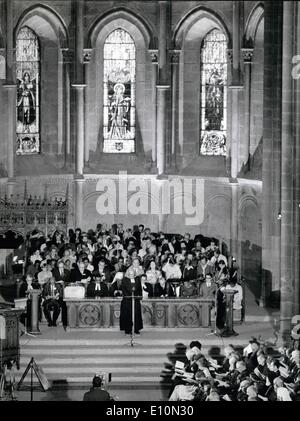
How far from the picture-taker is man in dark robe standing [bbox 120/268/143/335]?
28703mm

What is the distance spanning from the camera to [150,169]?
4191cm

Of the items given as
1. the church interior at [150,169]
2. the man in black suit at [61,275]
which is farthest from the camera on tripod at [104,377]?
the man in black suit at [61,275]

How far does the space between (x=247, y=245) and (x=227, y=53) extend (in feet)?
20.3

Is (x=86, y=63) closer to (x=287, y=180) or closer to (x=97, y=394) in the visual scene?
(x=287, y=180)

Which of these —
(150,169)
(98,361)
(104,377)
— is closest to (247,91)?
(150,169)

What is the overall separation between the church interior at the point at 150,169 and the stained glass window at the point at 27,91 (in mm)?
44

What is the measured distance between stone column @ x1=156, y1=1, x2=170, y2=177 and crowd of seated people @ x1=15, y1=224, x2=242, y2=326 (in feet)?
22.4

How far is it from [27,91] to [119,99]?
3108 mm

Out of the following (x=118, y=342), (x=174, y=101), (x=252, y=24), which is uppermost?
(x=252, y=24)

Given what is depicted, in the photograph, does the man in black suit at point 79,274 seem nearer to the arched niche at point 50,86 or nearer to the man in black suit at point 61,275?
the man in black suit at point 61,275

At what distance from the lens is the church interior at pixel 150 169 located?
2912 centimetres

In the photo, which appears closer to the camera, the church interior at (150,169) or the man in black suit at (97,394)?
the man in black suit at (97,394)

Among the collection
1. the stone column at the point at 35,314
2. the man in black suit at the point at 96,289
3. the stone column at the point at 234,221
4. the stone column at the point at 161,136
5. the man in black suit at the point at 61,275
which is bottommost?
the stone column at the point at 35,314

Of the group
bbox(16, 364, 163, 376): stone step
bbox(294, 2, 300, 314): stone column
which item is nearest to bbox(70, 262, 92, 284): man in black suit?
bbox(16, 364, 163, 376): stone step
